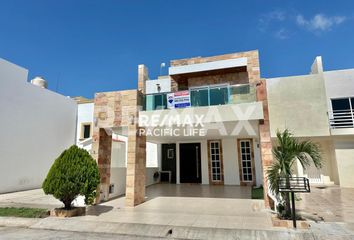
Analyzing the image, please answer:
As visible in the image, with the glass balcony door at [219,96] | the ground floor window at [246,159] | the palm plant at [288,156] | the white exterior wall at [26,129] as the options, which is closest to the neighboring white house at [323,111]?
the ground floor window at [246,159]

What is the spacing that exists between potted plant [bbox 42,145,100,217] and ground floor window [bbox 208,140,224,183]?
27.9ft

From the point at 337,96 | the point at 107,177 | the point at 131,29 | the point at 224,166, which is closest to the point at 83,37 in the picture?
the point at 131,29

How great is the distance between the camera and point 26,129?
12961mm

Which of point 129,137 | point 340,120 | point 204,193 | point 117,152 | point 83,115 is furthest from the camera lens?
point 83,115

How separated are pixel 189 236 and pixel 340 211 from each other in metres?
5.12

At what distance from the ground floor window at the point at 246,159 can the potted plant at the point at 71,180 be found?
30.3 feet

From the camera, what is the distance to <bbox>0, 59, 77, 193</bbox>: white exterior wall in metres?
11.7

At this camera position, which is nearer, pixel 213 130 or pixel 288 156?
pixel 288 156

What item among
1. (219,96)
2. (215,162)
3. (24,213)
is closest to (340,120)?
(215,162)

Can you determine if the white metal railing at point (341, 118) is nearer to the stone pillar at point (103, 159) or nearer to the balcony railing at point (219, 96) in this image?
the balcony railing at point (219, 96)

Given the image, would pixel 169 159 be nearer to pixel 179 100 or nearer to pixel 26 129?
pixel 179 100

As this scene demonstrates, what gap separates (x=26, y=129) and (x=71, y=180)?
Answer: 882cm

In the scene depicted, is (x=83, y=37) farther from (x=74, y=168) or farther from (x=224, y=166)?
(x=224, y=166)

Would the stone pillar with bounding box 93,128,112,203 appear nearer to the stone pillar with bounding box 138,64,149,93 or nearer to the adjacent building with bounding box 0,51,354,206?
the adjacent building with bounding box 0,51,354,206
